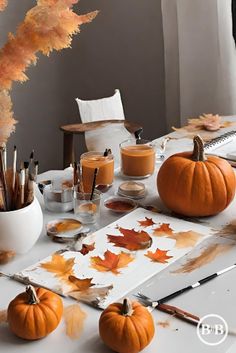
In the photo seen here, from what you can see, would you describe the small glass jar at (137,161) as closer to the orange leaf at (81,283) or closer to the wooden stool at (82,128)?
the wooden stool at (82,128)

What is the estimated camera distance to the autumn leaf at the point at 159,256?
3.90 ft

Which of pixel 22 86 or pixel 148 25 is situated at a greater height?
pixel 148 25

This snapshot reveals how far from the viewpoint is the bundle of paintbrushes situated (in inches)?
46.9

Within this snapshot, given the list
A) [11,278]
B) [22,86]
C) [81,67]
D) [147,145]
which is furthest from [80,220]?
[81,67]

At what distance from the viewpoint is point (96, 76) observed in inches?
132

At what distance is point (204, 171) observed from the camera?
1365 millimetres

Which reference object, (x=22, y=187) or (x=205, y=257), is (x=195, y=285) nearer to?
(x=205, y=257)

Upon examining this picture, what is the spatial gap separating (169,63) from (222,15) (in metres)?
0.39

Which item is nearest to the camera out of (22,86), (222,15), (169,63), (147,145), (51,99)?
(147,145)

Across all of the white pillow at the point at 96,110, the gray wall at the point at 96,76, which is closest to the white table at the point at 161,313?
the white pillow at the point at 96,110

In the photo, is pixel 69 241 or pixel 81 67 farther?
pixel 81 67

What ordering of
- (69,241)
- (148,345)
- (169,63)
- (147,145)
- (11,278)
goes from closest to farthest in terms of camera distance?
(148,345)
(11,278)
(69,241)
(147,145)
(169,63)

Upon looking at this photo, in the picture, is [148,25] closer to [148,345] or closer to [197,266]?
[197,266]

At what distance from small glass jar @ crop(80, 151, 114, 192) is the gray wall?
62.1 inches
